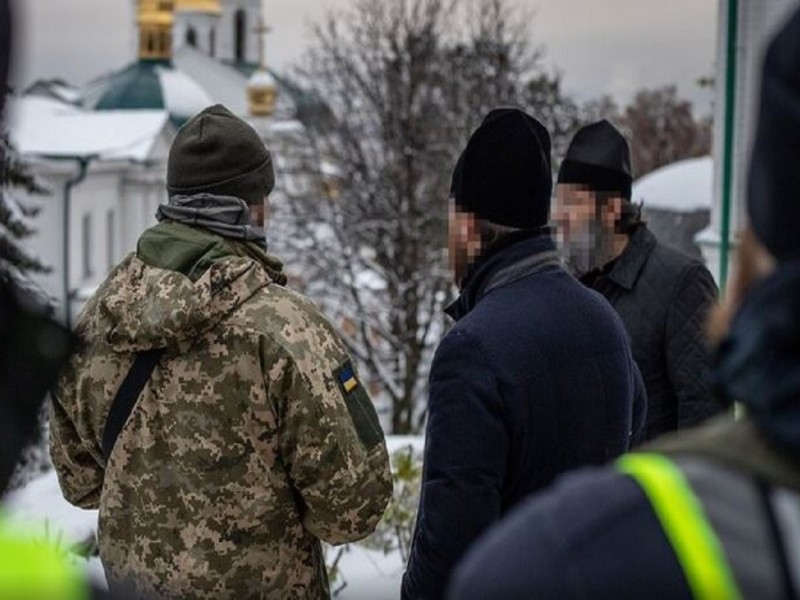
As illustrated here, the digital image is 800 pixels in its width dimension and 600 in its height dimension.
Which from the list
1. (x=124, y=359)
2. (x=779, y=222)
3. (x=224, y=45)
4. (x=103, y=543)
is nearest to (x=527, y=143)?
(x=124, y=359)

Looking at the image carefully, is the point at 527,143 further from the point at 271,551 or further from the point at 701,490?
the point at 701,490

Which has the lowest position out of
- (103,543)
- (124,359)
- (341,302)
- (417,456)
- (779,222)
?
(341,302)

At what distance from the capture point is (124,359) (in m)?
3.49

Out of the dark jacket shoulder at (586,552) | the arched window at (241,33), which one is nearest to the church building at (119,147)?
the arched window at (241,33)

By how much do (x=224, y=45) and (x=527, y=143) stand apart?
241 feet

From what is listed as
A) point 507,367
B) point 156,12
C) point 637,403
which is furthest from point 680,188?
point 156,12

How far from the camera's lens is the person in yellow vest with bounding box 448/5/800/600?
132 centimetres

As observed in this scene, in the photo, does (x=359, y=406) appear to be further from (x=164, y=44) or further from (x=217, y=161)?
(x=164, y=44)

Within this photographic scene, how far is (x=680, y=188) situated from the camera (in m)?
13.4

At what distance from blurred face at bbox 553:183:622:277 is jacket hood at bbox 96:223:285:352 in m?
1.25

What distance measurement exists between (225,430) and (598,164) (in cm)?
173

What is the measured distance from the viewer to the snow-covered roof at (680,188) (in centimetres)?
1307

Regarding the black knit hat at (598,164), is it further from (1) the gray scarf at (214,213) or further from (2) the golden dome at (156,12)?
(2) the golden dome at (156,12)

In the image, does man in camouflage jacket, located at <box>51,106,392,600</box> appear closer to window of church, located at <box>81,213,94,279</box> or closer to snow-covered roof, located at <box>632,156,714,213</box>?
snow-covered roof, located at <box>632,156,714,213</box>
